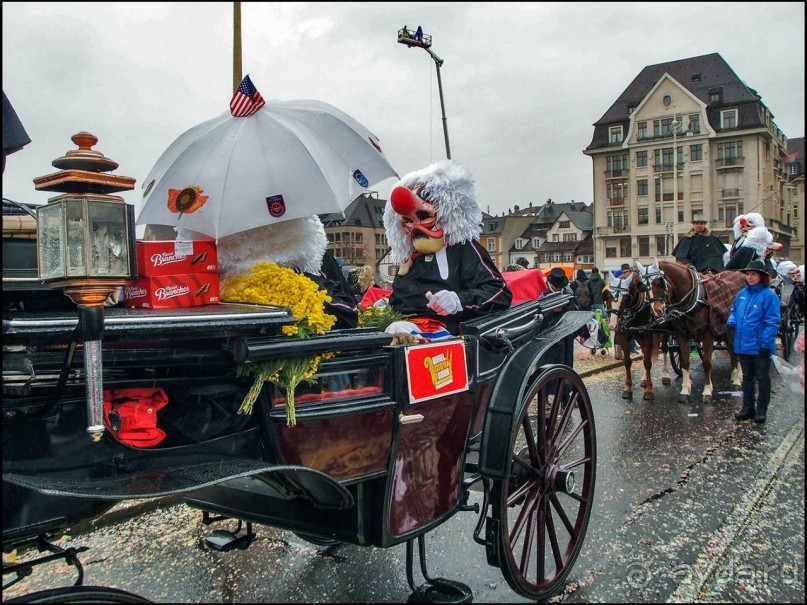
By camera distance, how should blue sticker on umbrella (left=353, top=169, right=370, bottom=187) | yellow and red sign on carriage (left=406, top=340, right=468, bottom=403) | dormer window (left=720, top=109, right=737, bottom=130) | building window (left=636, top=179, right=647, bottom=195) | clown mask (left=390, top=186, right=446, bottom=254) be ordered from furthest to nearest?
building window (left=636, top=179, right=647, bottom=195), dormer window (left=720, top=109, right=737, bottom=130), clown mask (left=390, top=186, right=446, bottom=254), blue sticker on umbrella (left=353, top=169, right=370, bottom=187), yellow and red sign on carriage (left=406, top=340, right=468, bottom=403)

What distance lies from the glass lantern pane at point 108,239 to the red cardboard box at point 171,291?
1.51 feet

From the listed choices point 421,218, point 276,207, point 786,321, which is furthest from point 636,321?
point 276,207

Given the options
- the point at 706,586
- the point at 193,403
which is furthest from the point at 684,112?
the point at 193,403

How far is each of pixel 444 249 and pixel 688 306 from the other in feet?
18.1

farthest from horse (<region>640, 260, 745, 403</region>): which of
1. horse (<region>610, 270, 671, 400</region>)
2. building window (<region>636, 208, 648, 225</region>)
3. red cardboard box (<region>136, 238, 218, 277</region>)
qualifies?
building window (<region>636, 208, 648, 225</region>)

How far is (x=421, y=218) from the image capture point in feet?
11.6

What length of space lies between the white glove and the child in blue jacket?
315cm

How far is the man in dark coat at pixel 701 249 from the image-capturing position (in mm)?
9758

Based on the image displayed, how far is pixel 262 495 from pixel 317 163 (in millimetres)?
1459

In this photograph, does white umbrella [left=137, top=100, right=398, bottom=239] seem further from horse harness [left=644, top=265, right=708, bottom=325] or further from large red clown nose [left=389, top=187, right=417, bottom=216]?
horse harness [left=644, top=265, right=708, bottom=325]

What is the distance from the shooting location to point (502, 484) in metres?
2.78

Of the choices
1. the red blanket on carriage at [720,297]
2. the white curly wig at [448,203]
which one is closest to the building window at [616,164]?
the red blanket on carriage at [720,297]

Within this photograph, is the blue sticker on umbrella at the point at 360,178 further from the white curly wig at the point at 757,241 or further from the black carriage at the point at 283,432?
the white curly wig at the point at 757,241

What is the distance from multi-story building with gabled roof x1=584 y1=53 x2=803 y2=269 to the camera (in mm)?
2820
